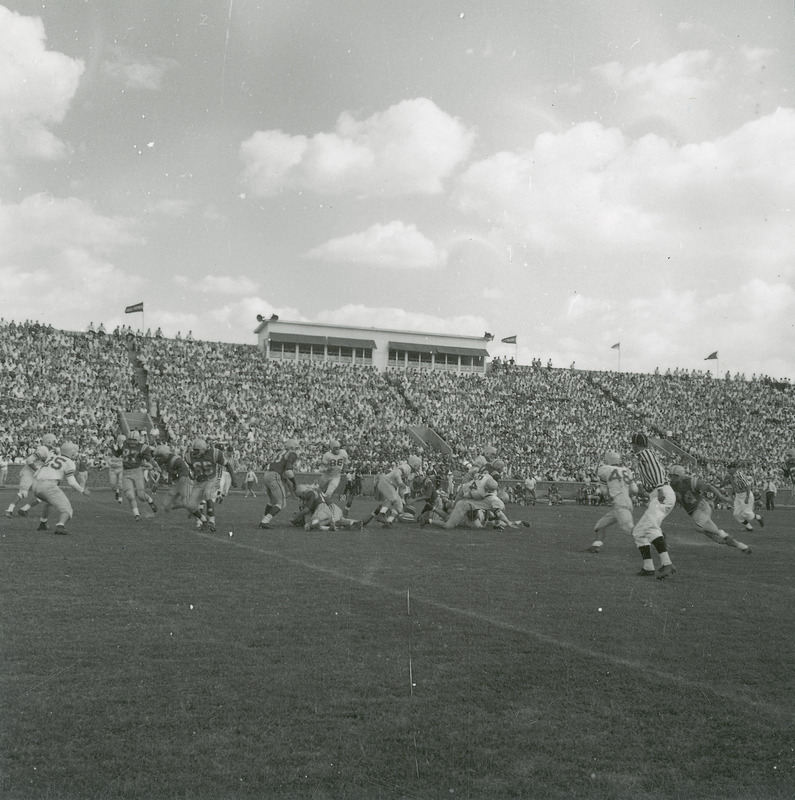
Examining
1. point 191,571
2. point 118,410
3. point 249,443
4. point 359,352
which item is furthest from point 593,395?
point 191,571

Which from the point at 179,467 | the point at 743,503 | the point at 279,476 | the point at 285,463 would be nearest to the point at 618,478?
the point at 285,463

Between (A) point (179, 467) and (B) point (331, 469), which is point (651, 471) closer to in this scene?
(B) point (331, 469)

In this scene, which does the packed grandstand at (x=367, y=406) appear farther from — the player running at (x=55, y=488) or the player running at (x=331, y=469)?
the player running at (x=55, y=488)

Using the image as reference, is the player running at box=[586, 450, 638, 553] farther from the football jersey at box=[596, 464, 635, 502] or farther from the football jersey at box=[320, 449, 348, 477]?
the football jersey at box=[320, 449, 348, 477]

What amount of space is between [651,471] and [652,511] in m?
0.63

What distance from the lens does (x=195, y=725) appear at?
4.25m

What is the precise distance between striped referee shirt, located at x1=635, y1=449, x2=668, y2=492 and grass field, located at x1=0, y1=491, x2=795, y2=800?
128 cm

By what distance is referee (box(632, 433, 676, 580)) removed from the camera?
9883 millimetres

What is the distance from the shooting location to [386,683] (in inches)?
199

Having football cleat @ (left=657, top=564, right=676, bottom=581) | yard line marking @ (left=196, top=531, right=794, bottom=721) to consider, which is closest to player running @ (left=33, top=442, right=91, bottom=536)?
yard line marking @ (left=196, top=531, right=794, bottom=721)

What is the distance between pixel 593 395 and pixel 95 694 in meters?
43.7

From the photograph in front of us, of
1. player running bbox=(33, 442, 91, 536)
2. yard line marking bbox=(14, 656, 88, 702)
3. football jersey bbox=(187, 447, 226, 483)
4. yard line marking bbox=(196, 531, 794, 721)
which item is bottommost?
yard line marking bbox=(14, 656, 88, 702)

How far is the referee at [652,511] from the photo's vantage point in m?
9.88

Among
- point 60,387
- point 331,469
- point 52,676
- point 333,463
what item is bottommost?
point 52,676
